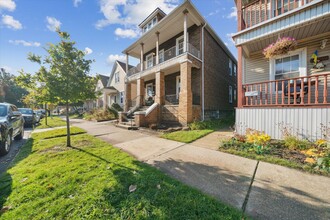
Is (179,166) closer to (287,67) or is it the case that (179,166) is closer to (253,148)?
(253,148)

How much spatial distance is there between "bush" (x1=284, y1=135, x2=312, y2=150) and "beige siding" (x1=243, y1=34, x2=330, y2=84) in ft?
9.75

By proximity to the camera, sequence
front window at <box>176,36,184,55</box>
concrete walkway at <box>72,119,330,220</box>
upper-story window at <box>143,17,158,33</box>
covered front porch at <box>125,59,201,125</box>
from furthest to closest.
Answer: upper-story window at <box>143,17,158,33</box>
front window at <box>176,36,184,55</box>
covered front porch at <box>125,59,201,125</box>
concrete walkway at <box>72,119,330,220</box>

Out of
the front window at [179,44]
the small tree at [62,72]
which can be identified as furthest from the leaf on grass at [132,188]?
the front window at [179,44]

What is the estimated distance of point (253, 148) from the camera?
14.5ft

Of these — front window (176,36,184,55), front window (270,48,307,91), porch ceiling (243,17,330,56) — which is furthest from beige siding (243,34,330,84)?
front window (176,36,184,55)

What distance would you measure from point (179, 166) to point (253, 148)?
8.52 feet

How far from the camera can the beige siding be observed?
609cm

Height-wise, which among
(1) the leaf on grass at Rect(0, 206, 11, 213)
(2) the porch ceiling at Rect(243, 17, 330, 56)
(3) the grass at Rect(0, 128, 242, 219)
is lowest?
(1) the leaf on grass at Rect(0, 206, 11, 213)

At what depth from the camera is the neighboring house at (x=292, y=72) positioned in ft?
15.1

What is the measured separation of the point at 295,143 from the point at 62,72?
26.7 feet

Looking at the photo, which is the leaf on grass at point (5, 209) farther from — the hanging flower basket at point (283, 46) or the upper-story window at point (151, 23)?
the upper-story window at point (151, 23)

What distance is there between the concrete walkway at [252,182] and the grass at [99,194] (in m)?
0.33

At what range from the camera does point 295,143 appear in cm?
439

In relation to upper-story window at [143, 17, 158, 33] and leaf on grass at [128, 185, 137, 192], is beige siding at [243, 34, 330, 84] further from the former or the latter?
upper-story window at [143, 17, 158, 33]
